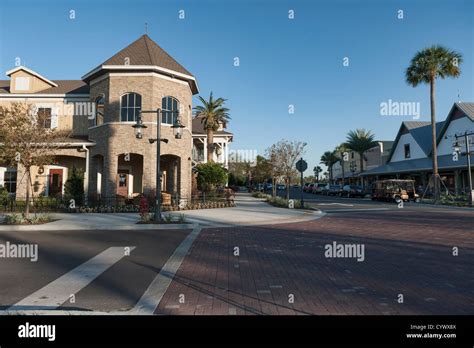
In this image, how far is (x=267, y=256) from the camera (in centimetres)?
752

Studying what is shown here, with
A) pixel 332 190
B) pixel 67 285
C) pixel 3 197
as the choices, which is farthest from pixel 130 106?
pixel 332 190

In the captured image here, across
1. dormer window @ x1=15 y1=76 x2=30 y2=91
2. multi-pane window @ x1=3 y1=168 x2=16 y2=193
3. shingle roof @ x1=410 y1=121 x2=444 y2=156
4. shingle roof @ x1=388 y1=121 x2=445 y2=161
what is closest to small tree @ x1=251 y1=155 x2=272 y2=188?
shingle roof @ x1=388 y1=121 x2=445 y2=161

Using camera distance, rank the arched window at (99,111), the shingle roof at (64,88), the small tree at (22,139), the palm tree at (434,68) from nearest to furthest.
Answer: the small tree at (22,139)
the arched window at (99,111)
the shingle roof at (64,88)
the palm tree at (434,68)

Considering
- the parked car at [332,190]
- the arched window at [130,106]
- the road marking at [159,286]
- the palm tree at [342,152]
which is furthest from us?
the palm tree at [342,152]

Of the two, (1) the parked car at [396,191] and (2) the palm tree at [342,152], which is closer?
(1) the parked car at [396,191]

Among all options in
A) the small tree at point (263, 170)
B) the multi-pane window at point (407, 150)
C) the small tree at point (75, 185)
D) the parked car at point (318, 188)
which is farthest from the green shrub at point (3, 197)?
the multi-pane window at point (407, 150)

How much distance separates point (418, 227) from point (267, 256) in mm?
8226

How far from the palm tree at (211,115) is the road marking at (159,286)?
26475 mm

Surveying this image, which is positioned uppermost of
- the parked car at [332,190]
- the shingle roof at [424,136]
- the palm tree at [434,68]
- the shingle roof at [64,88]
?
the palm tree at [434,68]

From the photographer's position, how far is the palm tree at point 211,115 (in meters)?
34.1

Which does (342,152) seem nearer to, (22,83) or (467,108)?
(467,108)

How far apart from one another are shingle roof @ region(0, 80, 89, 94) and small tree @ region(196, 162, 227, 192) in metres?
10.7

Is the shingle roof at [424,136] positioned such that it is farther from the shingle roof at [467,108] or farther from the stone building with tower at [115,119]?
the stone building with tower at [115,119]
